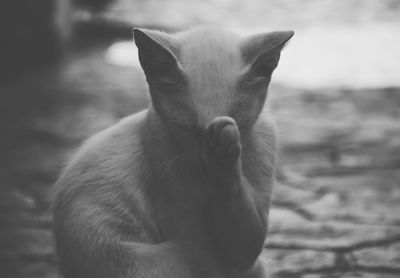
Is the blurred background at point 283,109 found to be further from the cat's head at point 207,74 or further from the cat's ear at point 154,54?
the cat's ear at point 154,54

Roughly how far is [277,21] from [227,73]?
299 inches

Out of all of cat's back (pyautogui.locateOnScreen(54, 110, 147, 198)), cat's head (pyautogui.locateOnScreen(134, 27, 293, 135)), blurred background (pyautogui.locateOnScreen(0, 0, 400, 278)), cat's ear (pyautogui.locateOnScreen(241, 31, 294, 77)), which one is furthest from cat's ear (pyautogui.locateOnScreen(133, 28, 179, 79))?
blurred background (pyautogui.locateOnScreen(0, 0, 400, 278))

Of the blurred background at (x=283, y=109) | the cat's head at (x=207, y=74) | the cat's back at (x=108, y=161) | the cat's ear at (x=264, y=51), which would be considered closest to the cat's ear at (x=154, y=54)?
the cat's head at (x=207, y=74)

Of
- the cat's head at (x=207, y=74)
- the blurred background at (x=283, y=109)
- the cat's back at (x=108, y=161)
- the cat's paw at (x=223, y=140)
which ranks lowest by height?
the blurred background at (x=283, y=109)

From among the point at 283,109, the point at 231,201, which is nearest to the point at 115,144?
the point at 231,201

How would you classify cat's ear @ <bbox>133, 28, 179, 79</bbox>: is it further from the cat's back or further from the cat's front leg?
the cat's back

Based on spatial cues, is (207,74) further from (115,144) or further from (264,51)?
(115,144)

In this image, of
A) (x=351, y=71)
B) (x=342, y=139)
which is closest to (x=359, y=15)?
(x=351, y=71)

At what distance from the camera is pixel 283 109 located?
7.07 metres

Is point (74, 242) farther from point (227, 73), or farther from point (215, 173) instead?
point (227, 73)

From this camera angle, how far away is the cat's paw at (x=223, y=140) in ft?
7.73

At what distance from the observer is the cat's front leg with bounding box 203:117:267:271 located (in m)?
2.40

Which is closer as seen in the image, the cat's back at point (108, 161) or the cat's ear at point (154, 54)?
the cat's ear at point (154, 54)

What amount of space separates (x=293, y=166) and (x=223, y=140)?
3.50 m
